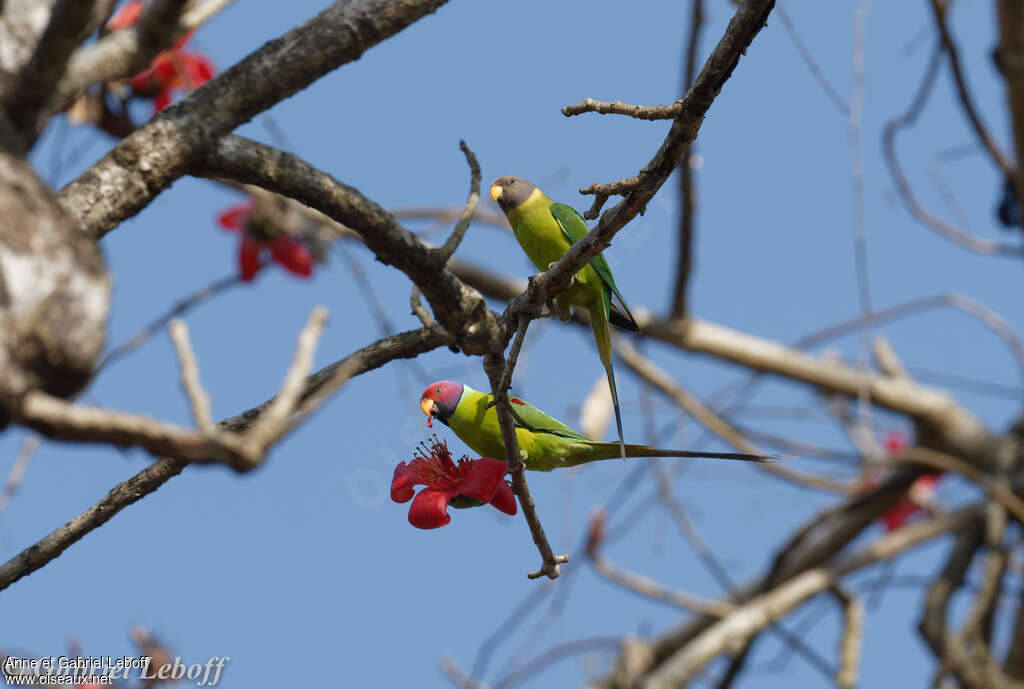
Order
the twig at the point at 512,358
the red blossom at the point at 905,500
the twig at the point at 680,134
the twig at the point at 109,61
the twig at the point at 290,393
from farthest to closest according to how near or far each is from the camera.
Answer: the red blossom at the point at 905,500 → the twig at the point at 109,61 → the twig at the point at 512,358 → the twig at the point at 680,134 → the twig at the point at 290,393

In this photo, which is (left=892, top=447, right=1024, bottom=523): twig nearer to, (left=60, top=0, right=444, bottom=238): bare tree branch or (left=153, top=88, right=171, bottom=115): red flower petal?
(left=60, top=0, right=444, bottom=238): bare tree branch

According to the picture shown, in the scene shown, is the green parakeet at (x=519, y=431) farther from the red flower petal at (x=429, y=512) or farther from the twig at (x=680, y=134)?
the twig at (x=680, y=134)

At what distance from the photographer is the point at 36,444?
112 inches

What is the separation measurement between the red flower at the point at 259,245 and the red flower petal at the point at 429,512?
247 centimetres

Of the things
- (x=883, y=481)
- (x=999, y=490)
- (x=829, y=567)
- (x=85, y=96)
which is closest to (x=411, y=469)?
(x=85, y=96)

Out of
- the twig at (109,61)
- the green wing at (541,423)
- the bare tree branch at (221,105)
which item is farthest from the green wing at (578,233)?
the twig at (109,61)

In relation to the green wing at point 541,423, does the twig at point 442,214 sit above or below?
above

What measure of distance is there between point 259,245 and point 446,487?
2.49 m

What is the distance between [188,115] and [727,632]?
3.58m

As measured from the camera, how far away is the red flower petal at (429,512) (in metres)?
1.93

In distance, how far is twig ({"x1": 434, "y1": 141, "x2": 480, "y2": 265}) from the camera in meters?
2.24

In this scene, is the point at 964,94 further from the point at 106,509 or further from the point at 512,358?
the point at 106,509

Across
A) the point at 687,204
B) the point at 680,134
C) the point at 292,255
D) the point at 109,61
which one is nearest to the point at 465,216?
the point at 680,134

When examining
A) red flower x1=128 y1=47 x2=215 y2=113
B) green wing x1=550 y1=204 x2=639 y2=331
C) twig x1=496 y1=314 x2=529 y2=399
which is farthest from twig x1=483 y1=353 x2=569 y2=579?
red flower x1=128 y1=47 x2=215 y2=113
